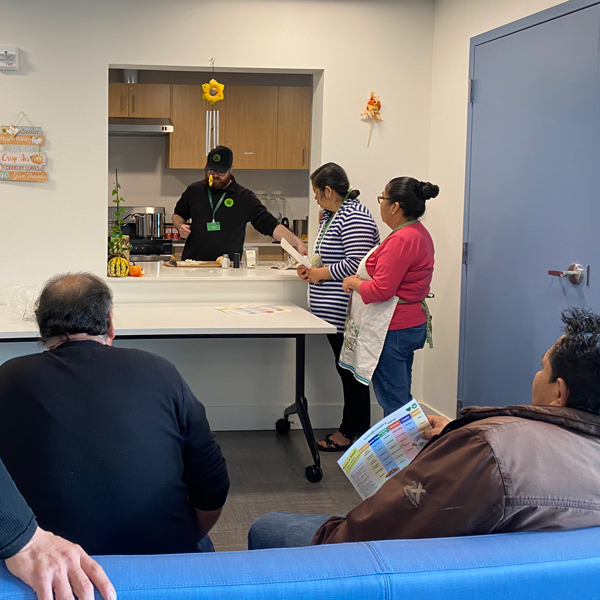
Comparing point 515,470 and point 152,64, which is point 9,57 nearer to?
point 152,64

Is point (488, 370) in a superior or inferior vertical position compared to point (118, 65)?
inferior

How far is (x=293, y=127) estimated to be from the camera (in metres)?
6.98

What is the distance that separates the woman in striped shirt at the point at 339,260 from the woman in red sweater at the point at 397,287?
9.7 inches

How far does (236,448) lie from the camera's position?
158 inches

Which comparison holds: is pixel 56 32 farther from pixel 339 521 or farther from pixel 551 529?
pixel 551 529

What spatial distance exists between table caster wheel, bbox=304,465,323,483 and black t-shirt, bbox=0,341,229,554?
192 centimetres

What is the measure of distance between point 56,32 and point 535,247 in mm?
2749

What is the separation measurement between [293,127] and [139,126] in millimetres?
1460

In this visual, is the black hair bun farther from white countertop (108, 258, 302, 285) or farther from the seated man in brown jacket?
the seated man in brown jacket

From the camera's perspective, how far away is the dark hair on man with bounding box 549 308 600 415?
4.53 feet

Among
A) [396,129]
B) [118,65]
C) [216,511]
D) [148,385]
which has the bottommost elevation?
[216,511]

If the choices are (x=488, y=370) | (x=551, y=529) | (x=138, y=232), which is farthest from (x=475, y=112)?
(x=138, y=232)

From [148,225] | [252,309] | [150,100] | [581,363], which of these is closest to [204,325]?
[252,309]

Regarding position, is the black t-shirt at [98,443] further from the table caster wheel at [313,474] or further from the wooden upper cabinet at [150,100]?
the wooden upper cabinet at [150,100]
